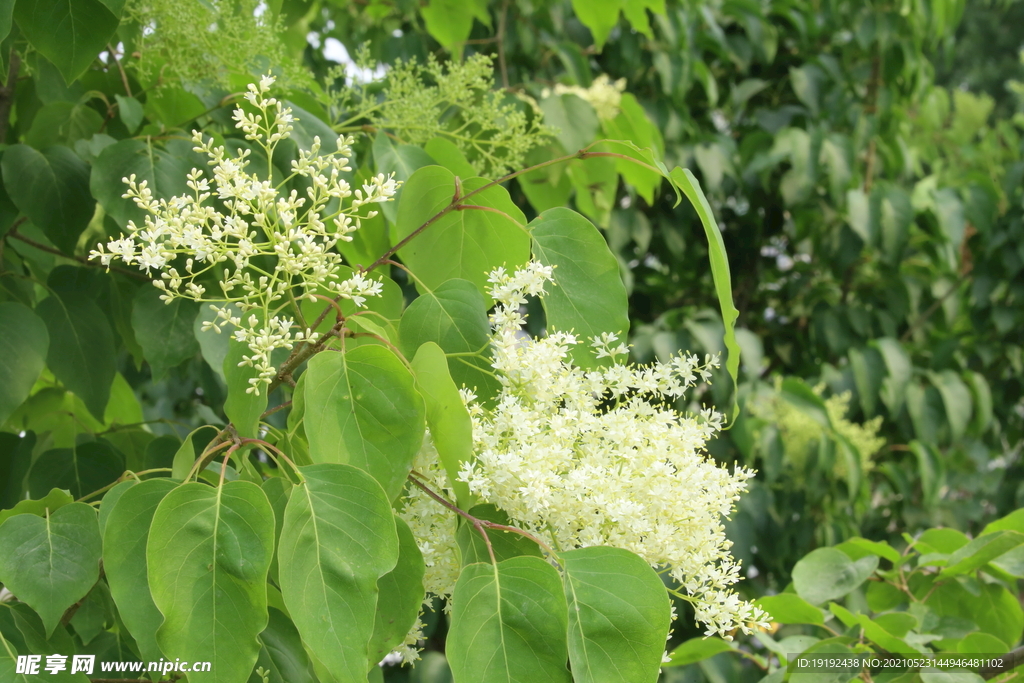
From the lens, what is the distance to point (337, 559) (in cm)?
55

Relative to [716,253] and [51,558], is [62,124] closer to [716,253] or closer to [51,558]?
[51,558]

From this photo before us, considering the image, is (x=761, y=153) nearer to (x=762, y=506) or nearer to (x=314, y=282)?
(x=762, y=506)

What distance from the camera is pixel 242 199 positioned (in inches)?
23.8

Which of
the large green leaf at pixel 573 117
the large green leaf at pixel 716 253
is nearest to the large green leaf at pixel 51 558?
the large green leaf at pixel 716 253

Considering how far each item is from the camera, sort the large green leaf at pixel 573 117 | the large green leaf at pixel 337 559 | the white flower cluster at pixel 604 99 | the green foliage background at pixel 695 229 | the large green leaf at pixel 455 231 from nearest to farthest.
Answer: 1. the large green leaf at pixel 337 559
2. the large green leaf at pixel 455 231
3. the green foliage background at pixel 695 229
4. the large green leaf at pixel 573 117
5. the white flower cluster at pixel 604 99

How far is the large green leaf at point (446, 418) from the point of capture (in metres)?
0.57

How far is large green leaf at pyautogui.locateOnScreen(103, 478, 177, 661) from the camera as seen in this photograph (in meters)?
0.55

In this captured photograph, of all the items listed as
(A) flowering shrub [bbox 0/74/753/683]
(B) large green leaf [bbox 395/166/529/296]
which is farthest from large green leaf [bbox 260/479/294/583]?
(B) large green leaf [bbox 395/166/529/296]

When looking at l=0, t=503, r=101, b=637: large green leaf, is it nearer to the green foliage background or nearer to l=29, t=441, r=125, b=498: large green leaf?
the green foliage background

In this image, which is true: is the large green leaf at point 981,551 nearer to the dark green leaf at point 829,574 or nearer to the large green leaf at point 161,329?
the dark green leaf at point 829,574

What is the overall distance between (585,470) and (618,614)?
4.0 inches

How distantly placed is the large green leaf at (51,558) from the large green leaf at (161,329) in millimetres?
306

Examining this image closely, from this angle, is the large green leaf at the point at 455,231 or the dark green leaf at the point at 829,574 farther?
the dark green leaf at the point at 829,574

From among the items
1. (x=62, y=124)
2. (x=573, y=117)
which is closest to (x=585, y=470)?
(x=62, y=124)
